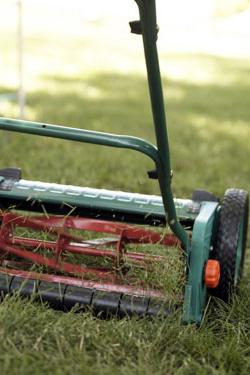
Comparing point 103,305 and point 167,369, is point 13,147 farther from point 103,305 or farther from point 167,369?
point 167,369

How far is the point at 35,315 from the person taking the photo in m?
2.06

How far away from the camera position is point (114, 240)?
99.3 inches

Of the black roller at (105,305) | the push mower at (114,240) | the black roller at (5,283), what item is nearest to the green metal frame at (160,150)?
the push mower at (114,240)

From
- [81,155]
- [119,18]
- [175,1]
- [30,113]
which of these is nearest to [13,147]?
[81,155]

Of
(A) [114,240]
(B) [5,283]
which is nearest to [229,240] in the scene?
(A) [114,240]

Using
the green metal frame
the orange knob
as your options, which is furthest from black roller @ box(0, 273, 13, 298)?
the orange knob

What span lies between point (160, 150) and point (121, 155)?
2.55 metres

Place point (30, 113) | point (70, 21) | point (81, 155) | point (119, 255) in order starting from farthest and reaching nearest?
1. point (70, 21)
2. point (30, 113)
3. point (81, 155)
4. point (119, 255)

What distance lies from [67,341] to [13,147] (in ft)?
8.96

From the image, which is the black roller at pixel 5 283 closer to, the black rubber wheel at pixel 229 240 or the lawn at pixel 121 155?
the lawn at pixel 121 155

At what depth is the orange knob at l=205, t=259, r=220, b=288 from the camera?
2171 millimetres

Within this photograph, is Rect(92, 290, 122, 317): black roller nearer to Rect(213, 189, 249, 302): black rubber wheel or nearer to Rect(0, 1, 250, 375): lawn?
Rect(0, 1, 250, 375): lawn

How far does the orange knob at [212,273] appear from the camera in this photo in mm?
2171

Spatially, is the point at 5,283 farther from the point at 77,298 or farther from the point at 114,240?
the point at 114,240
